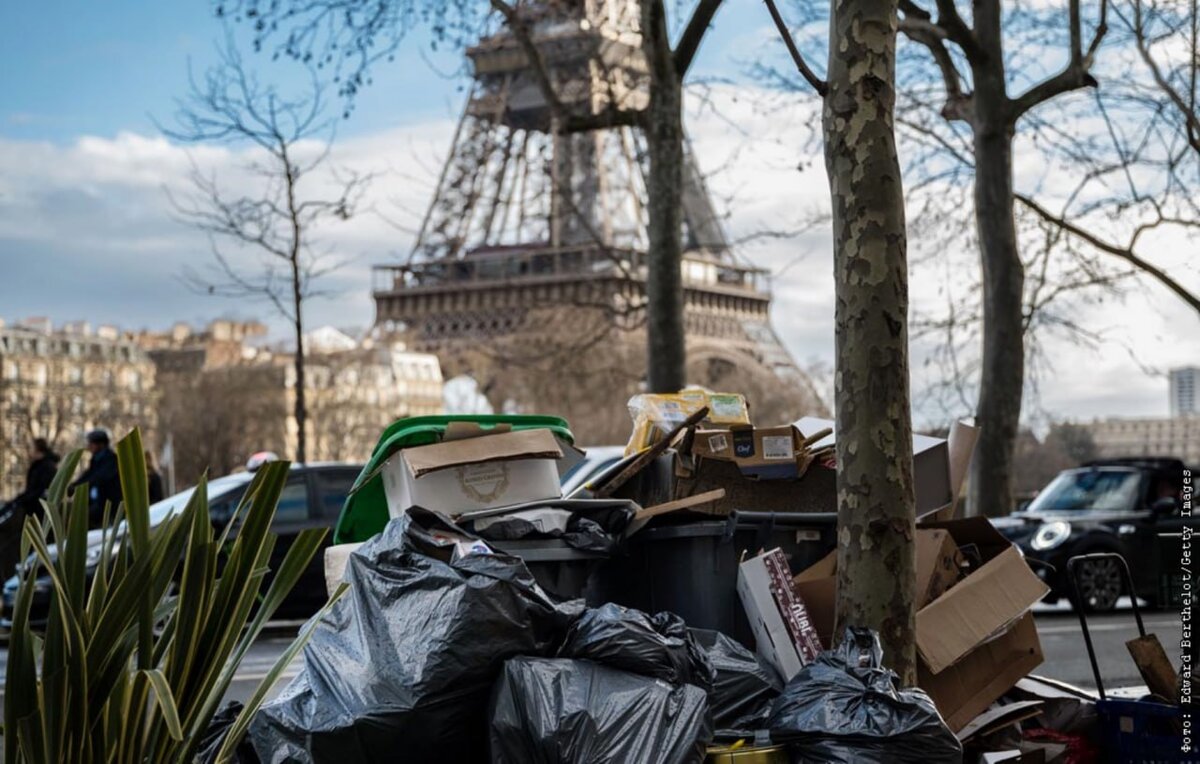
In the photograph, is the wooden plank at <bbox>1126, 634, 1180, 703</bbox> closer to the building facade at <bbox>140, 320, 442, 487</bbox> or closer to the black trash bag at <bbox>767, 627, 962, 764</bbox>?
the black trash bag at <bbox>767, 627, 962, 764</bbox>

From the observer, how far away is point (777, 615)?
16.9ft

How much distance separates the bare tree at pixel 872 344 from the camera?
504cm

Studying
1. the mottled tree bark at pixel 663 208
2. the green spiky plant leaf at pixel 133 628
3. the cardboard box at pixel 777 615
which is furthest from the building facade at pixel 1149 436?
the green spiky plant leaf at pixel 133 628

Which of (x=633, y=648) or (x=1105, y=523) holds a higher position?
(x=633, y=648)

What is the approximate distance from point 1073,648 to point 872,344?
23.6 ft

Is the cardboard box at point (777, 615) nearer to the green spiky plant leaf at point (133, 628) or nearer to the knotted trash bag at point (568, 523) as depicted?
the knotted trash bag at point (568, 523)

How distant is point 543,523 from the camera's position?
5469 mm

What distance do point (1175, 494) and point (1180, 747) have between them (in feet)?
36.0

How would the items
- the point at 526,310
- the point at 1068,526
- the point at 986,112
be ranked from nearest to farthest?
the point at 1068,526 < the point at 986,112 < the point at 526,310

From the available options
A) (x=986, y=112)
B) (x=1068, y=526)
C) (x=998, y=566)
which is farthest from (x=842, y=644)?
(x=986, y=112)

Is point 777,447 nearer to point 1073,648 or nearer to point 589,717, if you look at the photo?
point 589,717

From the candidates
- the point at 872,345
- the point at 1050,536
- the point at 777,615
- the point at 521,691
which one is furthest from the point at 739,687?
the point at 1050,536

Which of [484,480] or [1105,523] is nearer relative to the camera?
[484,480]

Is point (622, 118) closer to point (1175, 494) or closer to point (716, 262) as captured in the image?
point (1175, 494)
